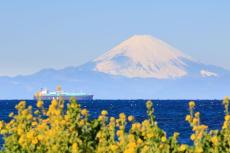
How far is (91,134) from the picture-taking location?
1210cm

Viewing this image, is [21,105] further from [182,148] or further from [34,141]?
[182,148]

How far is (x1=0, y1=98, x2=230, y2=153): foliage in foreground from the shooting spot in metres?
11.0

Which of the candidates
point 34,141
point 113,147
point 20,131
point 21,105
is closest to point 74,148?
point 113,147

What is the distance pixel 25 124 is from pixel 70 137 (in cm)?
105

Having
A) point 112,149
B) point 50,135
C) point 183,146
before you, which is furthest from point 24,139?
point 183,146

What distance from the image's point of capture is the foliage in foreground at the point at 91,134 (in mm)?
11000

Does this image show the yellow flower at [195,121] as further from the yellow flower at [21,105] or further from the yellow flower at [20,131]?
the yellow flower at [21,105]

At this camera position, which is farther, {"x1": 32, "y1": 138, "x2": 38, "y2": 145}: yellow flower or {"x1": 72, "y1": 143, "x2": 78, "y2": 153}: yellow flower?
{"x1": 32, "y1": 138, "x2": 38, "y2": 145}: yellow flower

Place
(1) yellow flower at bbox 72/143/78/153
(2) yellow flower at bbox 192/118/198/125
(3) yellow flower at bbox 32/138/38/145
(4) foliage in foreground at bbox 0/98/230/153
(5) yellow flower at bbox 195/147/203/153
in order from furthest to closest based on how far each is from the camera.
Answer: (3) yellow flower at bbox 32/138/38/145, (4) foliage in foreground at bbox 0/98/230/153, (2) yellow flower at bbox 192/118/198/125, (5) yellow flower at bbox 195/147/203/153, (1) yellow flower at bbox 72/143/78/153

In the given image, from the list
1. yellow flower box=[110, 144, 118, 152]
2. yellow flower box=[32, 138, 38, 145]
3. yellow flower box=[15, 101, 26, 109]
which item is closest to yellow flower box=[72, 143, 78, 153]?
yellow flower box=[110, 144, 118, 152]

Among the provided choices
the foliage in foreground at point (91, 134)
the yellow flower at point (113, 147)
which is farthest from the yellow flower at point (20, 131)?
the yellow flower at point (113, 147)

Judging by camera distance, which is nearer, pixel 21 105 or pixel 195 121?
pixel 195 121

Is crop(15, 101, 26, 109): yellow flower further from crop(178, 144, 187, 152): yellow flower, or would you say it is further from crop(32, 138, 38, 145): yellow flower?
crop(178, 144, 187, 152): yellow flower

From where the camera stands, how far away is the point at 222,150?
1145 centimetres
